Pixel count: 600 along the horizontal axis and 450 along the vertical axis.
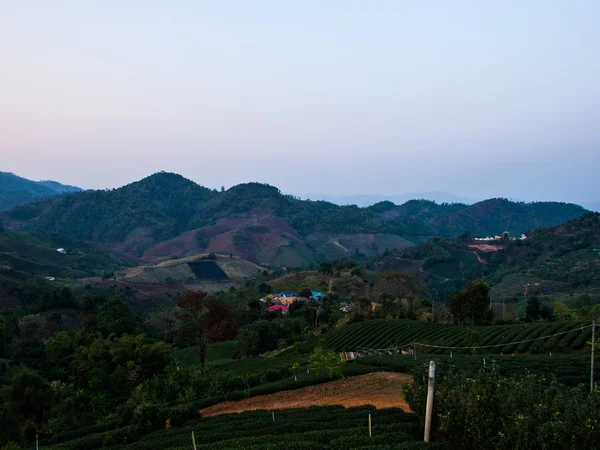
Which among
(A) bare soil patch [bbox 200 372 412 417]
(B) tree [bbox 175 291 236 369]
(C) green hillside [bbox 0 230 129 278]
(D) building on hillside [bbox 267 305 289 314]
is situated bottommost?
(D) building on hillside [bbox 267 305 289 314]

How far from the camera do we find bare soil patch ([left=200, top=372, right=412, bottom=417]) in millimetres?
18859

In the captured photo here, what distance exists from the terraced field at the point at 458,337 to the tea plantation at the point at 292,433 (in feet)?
60.3

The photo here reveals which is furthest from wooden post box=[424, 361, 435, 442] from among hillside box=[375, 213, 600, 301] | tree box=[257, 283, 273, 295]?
tree box=[257, 283, 273, 295]

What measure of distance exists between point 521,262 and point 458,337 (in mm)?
71469

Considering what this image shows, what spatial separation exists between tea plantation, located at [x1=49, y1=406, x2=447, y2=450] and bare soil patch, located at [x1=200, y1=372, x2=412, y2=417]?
2.78 metres

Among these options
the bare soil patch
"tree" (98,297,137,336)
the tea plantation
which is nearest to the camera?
the tea plantation

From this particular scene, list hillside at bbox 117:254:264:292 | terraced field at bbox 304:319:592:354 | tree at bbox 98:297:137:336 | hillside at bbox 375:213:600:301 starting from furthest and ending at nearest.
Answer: hillside at bbox 117:254:264:292 → hillside at bbox 375:213:600:301 → tree at bbox 98:297:137:336 → terraced field at bbox 304:319:592:354

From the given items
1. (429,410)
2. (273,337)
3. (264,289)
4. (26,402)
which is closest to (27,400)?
(26,402)

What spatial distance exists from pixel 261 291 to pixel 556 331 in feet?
187

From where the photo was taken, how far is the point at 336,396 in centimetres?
1991

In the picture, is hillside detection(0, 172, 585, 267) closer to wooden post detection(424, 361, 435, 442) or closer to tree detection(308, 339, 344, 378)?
tree detection(308, 339, 344, 378)

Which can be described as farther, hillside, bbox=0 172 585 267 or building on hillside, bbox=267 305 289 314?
hillside, bbox=0 172 585 267

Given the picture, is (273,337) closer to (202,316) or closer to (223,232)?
(202,316)

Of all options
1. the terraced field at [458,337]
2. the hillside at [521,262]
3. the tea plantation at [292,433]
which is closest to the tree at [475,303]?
the terraced field at [458,337]
